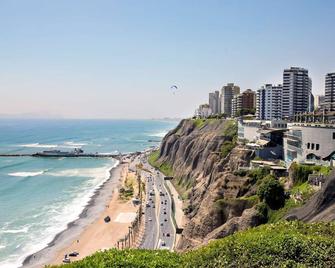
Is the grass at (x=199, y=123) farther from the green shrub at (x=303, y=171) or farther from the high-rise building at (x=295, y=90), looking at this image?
the green shrub at (x=303, y=171)

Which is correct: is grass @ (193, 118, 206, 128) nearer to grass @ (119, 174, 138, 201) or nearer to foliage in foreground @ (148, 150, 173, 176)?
foliage in foreground @ (148, 150, 173, 176)

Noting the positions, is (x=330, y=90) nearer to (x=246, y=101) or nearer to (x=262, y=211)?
(x=246, y=101)

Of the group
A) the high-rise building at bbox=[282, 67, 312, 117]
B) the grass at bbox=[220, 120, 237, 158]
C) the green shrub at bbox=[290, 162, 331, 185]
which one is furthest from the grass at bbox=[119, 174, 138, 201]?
the high-rise building at bbox=[282, 67, 312, 117]

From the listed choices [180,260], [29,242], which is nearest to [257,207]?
[180,260]

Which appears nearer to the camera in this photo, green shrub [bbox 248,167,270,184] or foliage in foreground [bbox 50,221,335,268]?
foliage in foreground [bbox 50,221,335,268]

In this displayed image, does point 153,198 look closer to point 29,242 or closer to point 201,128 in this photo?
point 29,242

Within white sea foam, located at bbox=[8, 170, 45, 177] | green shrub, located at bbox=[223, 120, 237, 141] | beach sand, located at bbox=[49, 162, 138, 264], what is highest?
green shrub, located at bbox=[223, 120, 237, 141]

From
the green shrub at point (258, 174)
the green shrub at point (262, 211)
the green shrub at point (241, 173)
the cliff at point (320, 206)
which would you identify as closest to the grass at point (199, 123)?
the green shrub at point (241, 173)
